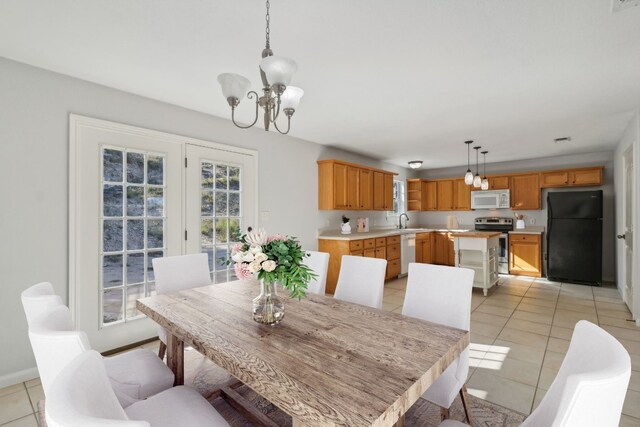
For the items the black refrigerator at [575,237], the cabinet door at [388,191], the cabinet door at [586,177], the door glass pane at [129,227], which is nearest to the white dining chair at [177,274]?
the door glass pane at [129,227]

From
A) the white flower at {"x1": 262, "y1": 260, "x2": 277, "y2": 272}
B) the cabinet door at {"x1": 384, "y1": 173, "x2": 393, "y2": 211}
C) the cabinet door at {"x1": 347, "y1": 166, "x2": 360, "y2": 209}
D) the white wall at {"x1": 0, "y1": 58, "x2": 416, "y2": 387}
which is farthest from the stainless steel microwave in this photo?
the white flower at {"x1": 262, "y1": 260, "x2": 277, "y2": 272}

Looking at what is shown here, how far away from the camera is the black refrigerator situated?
5062mm

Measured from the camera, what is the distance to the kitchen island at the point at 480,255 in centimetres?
458

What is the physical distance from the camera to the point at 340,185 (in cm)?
486

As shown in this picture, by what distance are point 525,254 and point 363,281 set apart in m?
5.14

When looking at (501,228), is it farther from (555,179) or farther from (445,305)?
(445,305)

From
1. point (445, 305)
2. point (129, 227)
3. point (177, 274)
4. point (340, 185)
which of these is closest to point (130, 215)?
point (129, 227)

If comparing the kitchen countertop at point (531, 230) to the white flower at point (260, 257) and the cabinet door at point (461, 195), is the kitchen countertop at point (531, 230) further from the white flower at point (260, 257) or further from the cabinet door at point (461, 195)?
the white flower at point (260, 257)

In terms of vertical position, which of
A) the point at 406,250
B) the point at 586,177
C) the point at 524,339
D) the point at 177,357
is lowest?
the point at 524,339

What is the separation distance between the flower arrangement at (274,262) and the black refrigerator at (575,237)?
576cm

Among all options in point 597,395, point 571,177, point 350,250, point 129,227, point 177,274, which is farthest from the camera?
point 571,177

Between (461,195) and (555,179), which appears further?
(461,195)

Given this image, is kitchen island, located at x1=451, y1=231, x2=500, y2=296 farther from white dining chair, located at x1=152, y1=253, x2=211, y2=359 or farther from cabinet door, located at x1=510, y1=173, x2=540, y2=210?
white dining chair, located at x1=152, y1=253, x2=211, y2=359

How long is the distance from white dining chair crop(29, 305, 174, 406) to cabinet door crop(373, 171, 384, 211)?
4.55 meters
